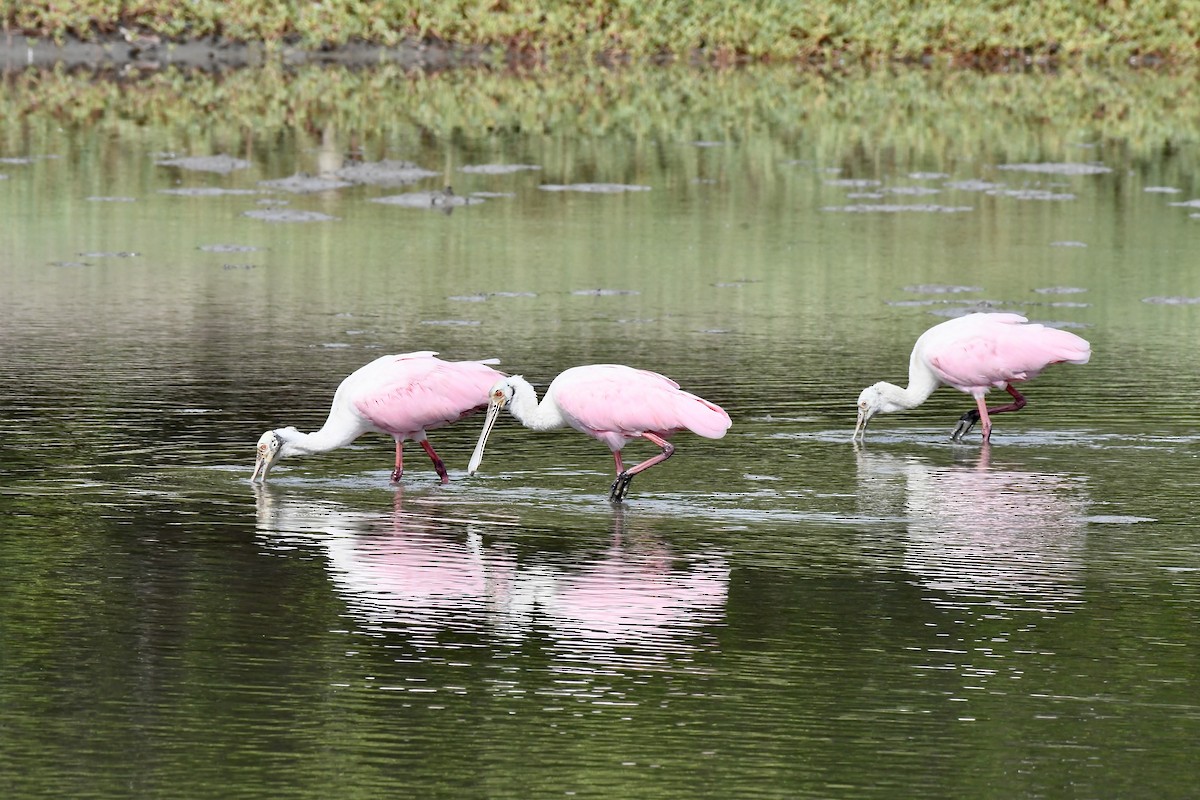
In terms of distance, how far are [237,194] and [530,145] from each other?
548cm

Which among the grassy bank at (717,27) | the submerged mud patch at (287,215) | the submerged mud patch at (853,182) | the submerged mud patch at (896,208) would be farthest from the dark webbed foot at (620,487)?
the grassy bank at (717,27)

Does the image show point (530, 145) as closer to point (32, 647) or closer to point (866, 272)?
point (866, 272)

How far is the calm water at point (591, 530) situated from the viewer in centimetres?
580

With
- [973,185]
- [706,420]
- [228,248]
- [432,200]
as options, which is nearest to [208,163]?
[432,200]

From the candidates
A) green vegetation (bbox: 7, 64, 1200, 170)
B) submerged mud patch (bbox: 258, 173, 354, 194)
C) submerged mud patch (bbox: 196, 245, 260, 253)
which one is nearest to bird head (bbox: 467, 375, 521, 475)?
submerged mud patch (bbox: 196, 245, 260, 253)

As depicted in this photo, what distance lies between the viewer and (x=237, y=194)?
66.3 feet

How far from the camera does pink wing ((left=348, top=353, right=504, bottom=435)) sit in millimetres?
9430

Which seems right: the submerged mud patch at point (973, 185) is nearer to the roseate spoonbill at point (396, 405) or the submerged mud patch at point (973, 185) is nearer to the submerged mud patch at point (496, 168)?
the submerged mud patch at point (496, 168)

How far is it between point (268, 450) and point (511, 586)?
2.06 metres

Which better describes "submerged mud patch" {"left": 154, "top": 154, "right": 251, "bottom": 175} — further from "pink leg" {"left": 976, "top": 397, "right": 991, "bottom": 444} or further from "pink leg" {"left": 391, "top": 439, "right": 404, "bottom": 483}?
"pink leg" {"left": 391, "top": 439, "right": 404, "bottom": 483}

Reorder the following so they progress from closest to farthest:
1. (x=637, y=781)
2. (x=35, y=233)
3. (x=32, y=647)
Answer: (x=637, y=781), (x=32, y=647), (x=35, y=233)

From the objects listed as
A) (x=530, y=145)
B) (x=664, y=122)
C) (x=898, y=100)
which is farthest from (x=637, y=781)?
(x=898, y=100)

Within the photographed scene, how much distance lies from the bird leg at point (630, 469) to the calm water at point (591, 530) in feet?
0.30

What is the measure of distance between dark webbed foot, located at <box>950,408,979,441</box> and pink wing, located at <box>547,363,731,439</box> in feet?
6.21
